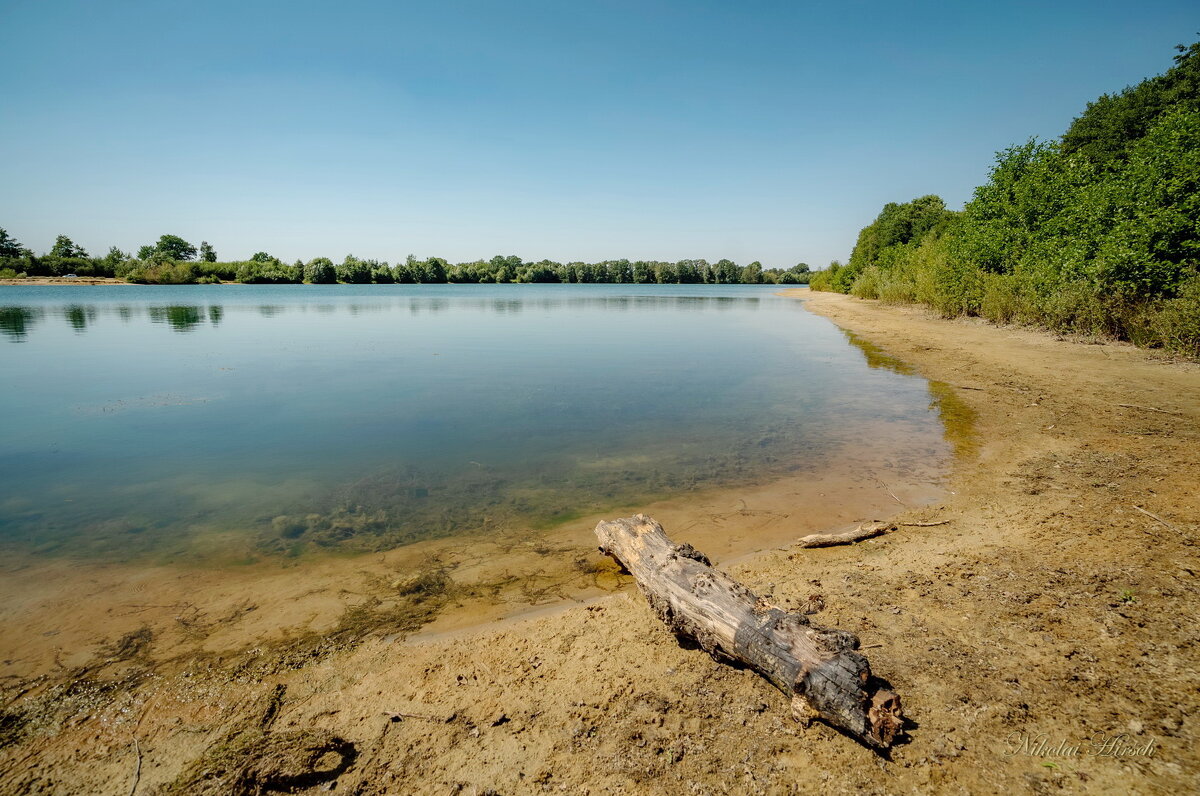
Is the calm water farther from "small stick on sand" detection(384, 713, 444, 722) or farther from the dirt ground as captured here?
"small stick on sand" detection(384, 713, 444, 722)

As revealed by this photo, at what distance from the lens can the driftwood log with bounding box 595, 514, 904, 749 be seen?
9.35 ft

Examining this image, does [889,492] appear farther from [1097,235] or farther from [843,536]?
[1097,235]

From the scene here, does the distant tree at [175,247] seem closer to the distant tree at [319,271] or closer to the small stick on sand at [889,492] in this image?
the distant tree at [319,271]

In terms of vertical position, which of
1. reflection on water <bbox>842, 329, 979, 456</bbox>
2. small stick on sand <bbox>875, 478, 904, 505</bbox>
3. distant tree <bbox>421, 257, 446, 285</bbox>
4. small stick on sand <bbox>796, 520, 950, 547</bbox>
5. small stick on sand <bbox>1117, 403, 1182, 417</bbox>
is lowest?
small stick on sand <bbox>875, 478, 904, 505</bbox>

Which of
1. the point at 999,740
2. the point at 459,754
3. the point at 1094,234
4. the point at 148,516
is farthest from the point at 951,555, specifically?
the point at 1094,234

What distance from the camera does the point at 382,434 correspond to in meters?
10.1

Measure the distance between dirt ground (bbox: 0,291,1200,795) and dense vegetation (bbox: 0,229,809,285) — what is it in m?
113

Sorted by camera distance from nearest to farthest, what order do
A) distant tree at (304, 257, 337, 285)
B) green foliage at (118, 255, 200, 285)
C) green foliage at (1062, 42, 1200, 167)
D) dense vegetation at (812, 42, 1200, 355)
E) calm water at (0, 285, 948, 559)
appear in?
calm water at (0, 285, 948, 559), dense vegetation at (812, 42, 1200, 355), green foliage at (1062, 42, 1200, 167), green foliage at (118, 255, 200, 285), distant tree at (304, 257, 337, 285)

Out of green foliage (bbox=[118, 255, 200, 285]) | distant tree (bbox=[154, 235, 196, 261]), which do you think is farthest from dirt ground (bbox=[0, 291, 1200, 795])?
distant tree (bbox=[154, 235, 196, 261])

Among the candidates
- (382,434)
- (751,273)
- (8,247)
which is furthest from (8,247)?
(751,273)

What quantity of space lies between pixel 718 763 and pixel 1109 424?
35.5ft

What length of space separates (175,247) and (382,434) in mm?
153910

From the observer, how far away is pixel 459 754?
117 inches

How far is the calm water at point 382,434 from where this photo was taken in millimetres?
6613
